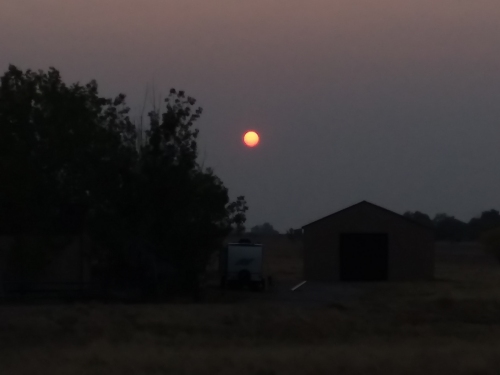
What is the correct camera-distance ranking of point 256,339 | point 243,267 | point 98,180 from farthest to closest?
point 243,267 → point 98,180 → point 256,339

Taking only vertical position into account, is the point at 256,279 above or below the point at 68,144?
below

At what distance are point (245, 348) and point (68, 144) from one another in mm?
19246

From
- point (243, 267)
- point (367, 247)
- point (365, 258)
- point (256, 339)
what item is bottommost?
point (256, 339)

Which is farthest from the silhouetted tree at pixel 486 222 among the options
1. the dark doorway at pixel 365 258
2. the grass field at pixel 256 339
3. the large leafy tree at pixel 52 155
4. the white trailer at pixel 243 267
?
the large leafy tree at pixel 52 155

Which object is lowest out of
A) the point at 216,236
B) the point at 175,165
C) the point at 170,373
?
the point at 170,373

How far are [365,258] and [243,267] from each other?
11119mm

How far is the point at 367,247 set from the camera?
4856 cm

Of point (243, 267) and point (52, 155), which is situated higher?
point (52, 155)

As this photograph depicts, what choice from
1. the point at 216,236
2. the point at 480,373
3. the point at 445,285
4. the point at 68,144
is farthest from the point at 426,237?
the point at 480,373

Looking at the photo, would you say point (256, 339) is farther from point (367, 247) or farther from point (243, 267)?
point (367, 247)

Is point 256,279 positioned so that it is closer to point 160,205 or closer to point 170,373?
point 160,205

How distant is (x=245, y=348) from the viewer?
1705 centimetres

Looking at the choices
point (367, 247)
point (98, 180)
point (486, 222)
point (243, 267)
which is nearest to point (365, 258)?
point (367, 247)

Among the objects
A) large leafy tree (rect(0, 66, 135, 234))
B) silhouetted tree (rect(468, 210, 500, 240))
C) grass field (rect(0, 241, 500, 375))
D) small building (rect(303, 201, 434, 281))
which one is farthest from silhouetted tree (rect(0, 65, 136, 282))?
small building (rect(303, 201, 434, 281))
